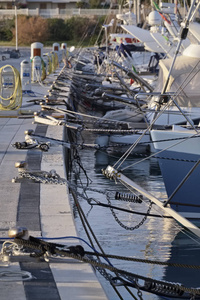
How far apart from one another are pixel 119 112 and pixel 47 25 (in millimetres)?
59561

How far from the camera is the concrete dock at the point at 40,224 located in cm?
569

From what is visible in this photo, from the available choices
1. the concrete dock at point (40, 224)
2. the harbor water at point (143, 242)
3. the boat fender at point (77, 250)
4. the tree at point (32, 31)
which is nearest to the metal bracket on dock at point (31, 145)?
the concrete dock at point (40, 224)

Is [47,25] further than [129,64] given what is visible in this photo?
Yes

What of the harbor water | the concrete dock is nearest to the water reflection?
the harbor water

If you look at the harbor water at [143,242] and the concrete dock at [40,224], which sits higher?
the concrete dock at [40,224]

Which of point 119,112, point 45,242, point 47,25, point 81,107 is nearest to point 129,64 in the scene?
point 81,107

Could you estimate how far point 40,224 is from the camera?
24.6ft

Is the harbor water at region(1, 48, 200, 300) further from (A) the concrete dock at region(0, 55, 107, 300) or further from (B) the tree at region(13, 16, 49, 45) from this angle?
(B) the tree at region(13, 16, 49, 45)

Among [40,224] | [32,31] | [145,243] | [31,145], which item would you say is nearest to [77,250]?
[40,224]

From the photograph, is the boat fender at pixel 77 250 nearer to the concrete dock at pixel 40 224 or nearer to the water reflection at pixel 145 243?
the concrete dock at pixel 40 224

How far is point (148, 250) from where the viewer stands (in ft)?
33.8

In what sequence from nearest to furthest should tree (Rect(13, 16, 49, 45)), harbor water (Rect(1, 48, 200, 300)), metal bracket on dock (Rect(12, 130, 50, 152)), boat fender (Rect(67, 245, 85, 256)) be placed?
boat fender (Rect(67, 245, 85, 256)) → harbor water (Rect(1, 48, 200, 300)) → metal bracket on dock (Rect(12, 130, 50, 152)) → tree (Rect(13, 16, 49, 45))

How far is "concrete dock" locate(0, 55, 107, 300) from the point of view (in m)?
5.69

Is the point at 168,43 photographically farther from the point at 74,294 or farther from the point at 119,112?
the point at 74,294
